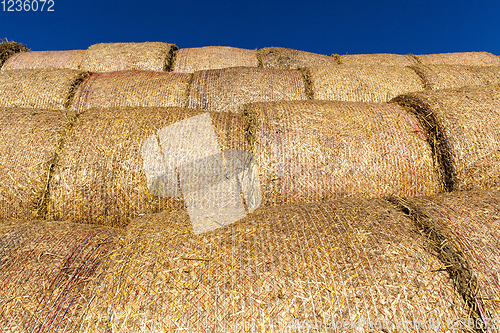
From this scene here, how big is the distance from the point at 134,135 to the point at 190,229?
134 centimetres

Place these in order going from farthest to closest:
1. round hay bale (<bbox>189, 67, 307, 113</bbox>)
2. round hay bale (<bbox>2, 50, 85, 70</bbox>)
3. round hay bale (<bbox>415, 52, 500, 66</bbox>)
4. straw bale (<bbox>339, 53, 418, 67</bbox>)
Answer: round hay bale (<bbox>415, 52, 500, 66</bbox>), straw bale (<bbox>339, 53, 418, 67</bbox>), round hay bale (<bbox>2, 50, 85, 70</bbox>), round hay bale (<bbox>189, 67, 307, 113</bbox>)

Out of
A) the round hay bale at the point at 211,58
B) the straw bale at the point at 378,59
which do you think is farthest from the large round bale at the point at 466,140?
the round hay bale at the point at 211,58

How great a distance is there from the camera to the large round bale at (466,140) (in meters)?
2.91

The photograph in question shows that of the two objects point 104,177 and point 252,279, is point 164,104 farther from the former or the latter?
point 252,279

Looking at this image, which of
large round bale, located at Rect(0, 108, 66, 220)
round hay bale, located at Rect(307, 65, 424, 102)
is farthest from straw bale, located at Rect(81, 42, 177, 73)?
large round bale, located at Rect(0, 108, 66, 220)

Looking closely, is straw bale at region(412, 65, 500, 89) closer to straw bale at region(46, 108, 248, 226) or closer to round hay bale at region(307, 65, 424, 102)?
round hay bale at region(307, 65, 424, 102)

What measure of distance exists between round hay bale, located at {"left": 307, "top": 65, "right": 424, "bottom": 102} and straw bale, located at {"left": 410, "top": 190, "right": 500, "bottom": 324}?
95.7 inches

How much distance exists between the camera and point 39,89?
456cm

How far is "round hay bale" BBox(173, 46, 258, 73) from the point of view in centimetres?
614

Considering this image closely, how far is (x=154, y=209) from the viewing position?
2.94m

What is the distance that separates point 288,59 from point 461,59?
4.22 m

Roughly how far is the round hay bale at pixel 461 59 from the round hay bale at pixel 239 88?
165 inches

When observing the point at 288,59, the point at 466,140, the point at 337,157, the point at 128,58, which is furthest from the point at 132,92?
the point at 466,140

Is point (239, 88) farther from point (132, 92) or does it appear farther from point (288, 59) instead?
point (288, 59)
